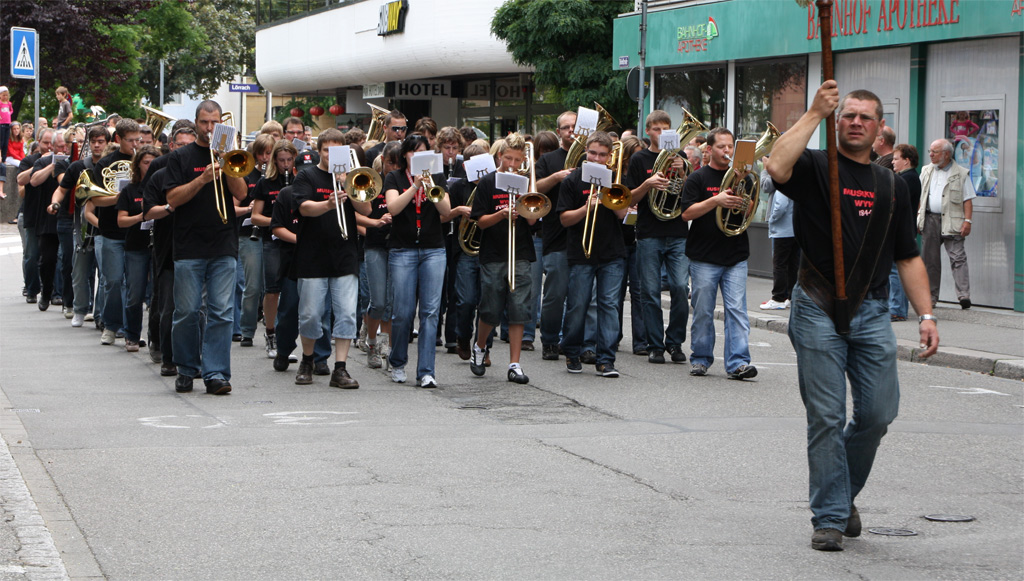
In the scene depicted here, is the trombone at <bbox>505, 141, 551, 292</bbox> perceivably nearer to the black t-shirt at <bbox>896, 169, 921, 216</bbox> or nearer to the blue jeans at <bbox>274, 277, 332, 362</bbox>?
the blue jeans at <bbox>274, 277, 332, 362</bbox>

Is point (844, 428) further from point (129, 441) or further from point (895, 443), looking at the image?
point (129, 441)

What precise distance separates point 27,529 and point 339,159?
4712 mm

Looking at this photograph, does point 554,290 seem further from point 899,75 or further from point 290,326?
point 899,75

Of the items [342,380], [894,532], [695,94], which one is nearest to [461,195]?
[342,380]

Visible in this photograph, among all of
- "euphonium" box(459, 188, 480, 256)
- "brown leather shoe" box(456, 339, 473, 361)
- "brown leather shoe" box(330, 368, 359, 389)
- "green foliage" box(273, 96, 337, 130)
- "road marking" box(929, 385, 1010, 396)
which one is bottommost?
"road marking" box(929, 385, 1010, 396)

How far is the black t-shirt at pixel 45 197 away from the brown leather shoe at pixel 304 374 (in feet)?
21.3

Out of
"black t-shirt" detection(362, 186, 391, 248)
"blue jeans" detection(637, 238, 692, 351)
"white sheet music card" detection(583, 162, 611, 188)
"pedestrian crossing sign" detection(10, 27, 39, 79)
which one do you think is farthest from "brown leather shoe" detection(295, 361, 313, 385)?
"pedestrian crossing sign" detection(10, 27, 39, 79)

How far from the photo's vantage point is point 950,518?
6375 mm

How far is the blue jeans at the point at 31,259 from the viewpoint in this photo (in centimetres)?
1648

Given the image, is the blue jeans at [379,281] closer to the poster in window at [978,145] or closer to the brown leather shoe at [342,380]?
the brown leather shoe at [342,380]

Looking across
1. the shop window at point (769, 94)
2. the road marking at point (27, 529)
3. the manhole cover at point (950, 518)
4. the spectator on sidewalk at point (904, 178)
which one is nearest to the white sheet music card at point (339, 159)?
the road marking at point (27, 529)

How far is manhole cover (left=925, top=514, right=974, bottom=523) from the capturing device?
633 cm

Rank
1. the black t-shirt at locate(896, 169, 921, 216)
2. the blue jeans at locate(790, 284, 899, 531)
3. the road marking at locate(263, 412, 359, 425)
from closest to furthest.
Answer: the blue jeans at locate(790, 284, 899, 531) < the road marking at locate(263, 412, 359, 425) < the black t-shirt at locate(896, 169, 921, 216)

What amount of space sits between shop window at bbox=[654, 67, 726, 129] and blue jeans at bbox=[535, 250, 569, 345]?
1012cm
